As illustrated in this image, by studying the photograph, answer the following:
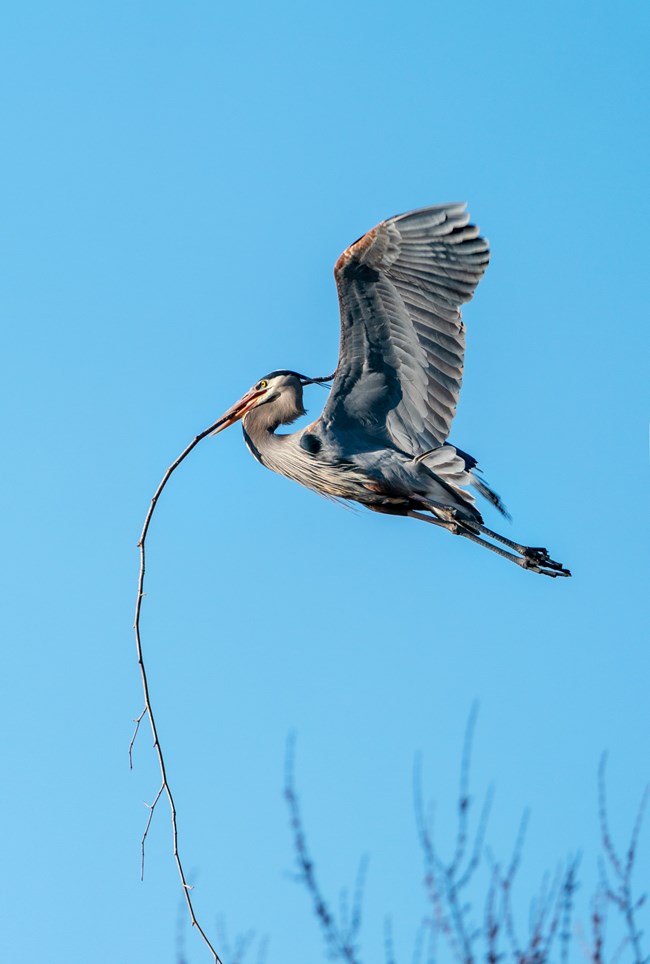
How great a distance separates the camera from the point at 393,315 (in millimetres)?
9359

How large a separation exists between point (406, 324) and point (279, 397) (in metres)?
1.15

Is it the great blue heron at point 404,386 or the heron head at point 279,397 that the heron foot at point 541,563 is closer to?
the great blue heron at point 404,386

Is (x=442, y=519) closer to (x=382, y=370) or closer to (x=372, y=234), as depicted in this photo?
(x=382, y=370)

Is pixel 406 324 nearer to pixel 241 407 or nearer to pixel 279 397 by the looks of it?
pixel 279 397

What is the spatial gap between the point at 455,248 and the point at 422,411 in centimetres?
96

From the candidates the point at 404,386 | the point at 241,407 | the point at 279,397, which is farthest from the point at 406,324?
the point at 241,407

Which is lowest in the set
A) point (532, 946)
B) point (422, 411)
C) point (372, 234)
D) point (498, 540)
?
point (532, 946)

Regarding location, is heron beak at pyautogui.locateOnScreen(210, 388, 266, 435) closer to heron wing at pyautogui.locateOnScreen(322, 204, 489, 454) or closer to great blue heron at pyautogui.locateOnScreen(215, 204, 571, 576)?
great blue heron at pyautogui.locateOnScreen(215, 204, 571, 576)

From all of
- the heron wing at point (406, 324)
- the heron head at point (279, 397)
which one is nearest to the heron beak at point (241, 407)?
the heron head at point (279, 397)

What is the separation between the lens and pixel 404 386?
957 cm

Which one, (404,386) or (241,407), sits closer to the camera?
(404,386)

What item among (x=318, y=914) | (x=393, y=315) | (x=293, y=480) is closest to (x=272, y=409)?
(x=293, y=480)

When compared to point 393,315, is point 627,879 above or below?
below

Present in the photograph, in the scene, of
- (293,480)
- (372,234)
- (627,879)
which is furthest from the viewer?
(293,480)
